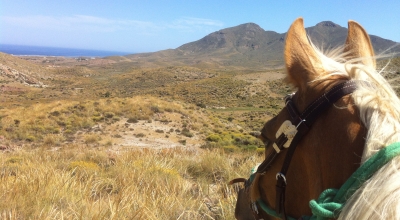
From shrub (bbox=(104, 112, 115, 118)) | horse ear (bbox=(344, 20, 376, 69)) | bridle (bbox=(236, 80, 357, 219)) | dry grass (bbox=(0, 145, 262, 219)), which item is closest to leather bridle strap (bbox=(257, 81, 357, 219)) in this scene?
bridle (bbox=(236, 80, 357, 219))

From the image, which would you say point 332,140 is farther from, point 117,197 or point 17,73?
point 17,73

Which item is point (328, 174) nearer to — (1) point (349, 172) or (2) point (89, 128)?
(1) point (349, 172)

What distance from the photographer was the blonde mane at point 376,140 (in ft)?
2.77

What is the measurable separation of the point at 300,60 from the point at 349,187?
570mm

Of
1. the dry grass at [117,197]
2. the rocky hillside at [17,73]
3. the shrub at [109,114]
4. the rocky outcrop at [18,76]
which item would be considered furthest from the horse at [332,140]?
the rocky outcrop at [18,76]

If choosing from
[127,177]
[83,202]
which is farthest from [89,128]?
[83,202]

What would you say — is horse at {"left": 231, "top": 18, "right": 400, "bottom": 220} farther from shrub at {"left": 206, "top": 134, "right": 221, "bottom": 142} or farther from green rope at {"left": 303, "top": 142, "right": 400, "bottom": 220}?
shrub at {"left": 206, "top": 134, "right": 221, "bottom": 142}

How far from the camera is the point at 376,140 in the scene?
0.93m

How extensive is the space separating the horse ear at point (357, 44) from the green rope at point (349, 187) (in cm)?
65

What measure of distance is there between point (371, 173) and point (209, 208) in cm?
306

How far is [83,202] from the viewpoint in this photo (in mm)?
3266

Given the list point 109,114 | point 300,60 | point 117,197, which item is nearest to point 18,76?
point 109,114

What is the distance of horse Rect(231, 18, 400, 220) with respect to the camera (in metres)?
0.90

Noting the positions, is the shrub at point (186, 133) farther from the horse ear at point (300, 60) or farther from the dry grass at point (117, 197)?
the horse ear at point (300, 60)
